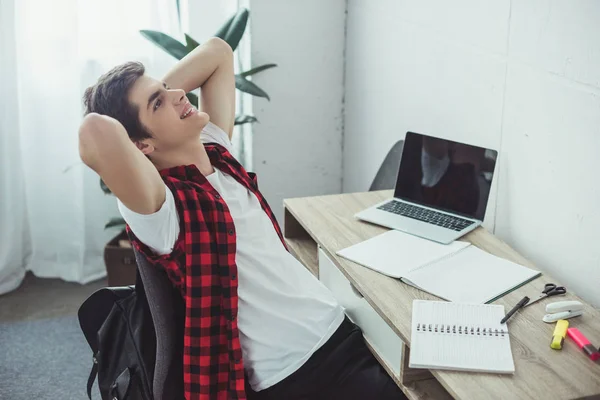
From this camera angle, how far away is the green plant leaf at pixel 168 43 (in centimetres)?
253

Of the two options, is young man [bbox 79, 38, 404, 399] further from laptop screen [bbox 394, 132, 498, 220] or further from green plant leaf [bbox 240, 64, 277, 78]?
green plant leaf [bbox 240, 64, 277, 78]

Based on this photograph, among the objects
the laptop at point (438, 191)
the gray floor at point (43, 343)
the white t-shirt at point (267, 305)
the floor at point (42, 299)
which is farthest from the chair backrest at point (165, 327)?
the floor at point (42, 299)

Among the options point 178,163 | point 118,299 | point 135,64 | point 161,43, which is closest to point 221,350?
point 118,299

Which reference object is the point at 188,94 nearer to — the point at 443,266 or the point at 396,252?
the point at 396,252

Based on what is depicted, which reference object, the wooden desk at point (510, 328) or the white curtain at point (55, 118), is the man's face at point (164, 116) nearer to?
the wooden desk at point (510, 328)

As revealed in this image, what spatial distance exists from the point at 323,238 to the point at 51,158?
1.50 m

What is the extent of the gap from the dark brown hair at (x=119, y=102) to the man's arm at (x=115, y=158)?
0.55 ft

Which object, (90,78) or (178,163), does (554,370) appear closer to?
(178,163)

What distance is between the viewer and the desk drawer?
1.58 m

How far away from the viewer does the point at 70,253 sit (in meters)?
3.08

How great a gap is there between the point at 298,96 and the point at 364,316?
1404 mm

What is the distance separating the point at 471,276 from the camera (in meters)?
1.70

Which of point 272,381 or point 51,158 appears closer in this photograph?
point 272,381

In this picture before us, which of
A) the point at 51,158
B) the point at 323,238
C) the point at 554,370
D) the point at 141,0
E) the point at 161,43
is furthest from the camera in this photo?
the point at 51,158
